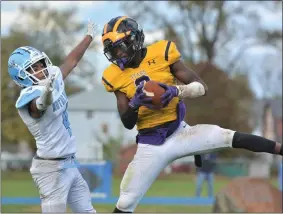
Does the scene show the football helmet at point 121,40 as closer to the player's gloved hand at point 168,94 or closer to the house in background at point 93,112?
the player's gloved hand at point 168,94

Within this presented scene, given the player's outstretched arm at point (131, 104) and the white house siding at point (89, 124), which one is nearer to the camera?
the player's outstretched arm at point (131, 104)

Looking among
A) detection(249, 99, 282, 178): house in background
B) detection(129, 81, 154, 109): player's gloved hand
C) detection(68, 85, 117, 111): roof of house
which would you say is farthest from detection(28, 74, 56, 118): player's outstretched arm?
detection(68, 85, 117, 111): roof of house

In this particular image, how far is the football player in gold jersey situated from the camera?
5.97 meters

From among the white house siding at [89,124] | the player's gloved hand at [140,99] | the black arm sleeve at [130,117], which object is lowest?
the white house siding at [89,124]

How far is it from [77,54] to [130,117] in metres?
1.11

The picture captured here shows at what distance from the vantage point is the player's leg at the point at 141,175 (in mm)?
6059

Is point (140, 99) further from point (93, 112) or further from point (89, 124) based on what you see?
point (93, 112)

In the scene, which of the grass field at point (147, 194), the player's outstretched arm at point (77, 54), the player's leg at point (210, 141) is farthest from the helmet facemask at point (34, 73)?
the grass field at point (147, 194)

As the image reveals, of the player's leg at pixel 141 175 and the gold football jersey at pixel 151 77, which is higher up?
the gold football jersey at pixel 151 77

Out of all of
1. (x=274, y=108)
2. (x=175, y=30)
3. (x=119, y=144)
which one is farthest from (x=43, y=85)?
(x=274, y=108)

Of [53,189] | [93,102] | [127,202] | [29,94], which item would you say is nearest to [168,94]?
[127,202]

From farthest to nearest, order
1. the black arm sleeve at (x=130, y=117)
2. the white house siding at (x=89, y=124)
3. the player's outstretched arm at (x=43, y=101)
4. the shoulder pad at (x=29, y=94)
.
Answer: the white house siding at (x=89, y=124), the black arm sleeve at (x=130, y=117), the shoulder pad at (x=29, y=94), the player's outstretched arm at (x=43, y=101)

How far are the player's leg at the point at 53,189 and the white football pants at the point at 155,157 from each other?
0.54 metres

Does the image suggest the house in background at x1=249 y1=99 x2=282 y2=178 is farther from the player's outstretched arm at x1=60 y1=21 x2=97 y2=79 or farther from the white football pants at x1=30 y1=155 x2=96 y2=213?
the white football pants at x1=30 y1=155 x2=96 y2=213
